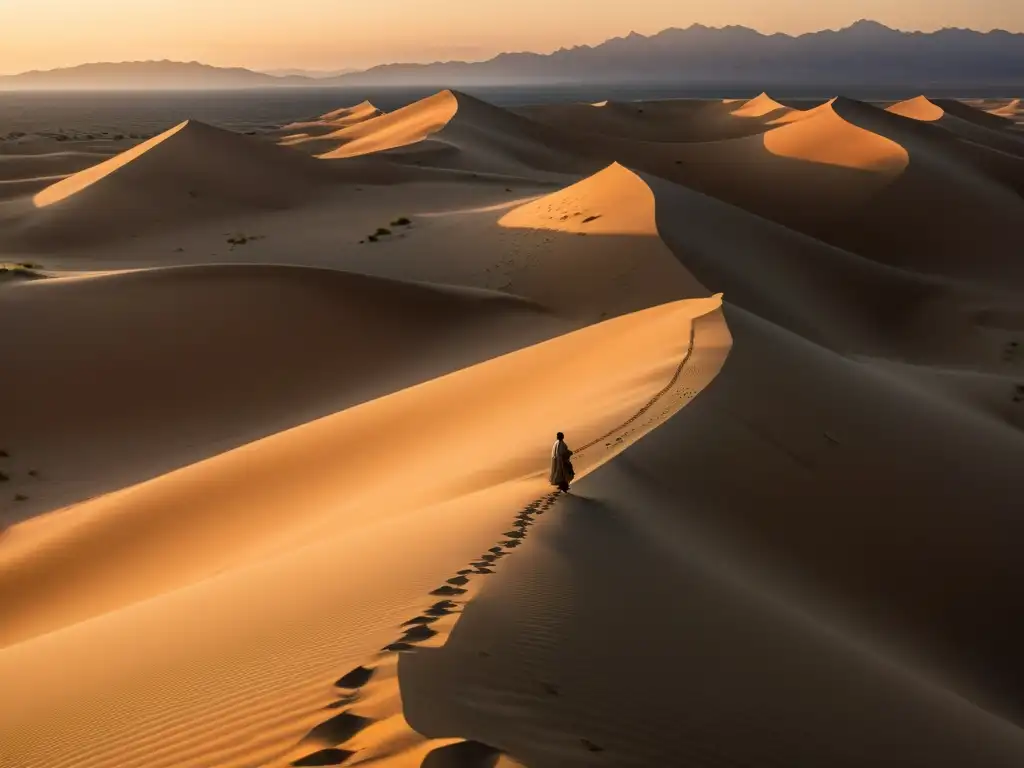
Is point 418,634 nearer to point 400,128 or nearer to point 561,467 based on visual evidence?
point 561,467

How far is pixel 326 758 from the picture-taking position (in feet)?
11.3

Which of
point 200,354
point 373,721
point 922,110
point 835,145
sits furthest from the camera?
point 922,110

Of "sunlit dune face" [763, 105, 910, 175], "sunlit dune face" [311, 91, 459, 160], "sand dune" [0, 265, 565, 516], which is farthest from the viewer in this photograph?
"sunlit dune face" [311, 91, 459, 160]

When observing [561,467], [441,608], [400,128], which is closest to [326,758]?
[441,608]

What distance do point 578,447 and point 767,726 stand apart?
14.1 ft

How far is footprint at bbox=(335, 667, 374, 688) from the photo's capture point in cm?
404

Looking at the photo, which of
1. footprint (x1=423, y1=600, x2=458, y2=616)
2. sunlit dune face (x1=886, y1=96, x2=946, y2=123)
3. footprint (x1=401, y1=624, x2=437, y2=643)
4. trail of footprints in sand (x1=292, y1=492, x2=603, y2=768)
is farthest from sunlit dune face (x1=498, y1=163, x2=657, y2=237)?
sunlit dune face (x1=886, y1=96, x2=946, y2=123)

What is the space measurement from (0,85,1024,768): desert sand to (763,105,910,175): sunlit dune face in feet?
47.3

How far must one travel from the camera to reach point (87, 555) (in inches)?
382

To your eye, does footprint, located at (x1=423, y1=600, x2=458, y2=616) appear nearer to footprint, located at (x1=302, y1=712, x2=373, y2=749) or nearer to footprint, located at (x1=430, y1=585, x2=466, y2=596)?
footprint, located at (x1=430, y1=585, x2=466, y2=596)

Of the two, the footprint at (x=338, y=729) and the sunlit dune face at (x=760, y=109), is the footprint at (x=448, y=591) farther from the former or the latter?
the sunlit dune face at (x=760, y=109)

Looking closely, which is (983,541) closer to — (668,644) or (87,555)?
(668,644)

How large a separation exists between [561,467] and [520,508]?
437 millimetres

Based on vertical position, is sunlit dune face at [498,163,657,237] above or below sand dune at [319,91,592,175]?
below
